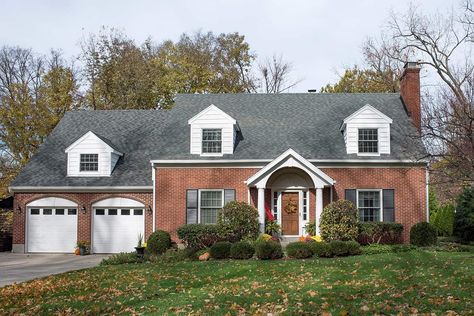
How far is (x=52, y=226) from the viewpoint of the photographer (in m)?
27.1

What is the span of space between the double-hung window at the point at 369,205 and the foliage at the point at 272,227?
3.61 m

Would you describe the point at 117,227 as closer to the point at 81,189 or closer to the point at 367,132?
the point at 81,189

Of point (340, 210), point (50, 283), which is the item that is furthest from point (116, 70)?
point (50, 283)

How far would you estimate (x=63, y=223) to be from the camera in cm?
2708

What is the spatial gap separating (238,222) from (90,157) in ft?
29.5

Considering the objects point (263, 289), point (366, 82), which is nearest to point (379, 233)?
point (263, 289)

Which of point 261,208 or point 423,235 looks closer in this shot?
point 423,235

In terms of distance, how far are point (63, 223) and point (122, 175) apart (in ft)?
11.6

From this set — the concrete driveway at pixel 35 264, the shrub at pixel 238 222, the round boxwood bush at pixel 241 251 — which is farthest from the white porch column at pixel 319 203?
the concrete driveway at pixel 35 264

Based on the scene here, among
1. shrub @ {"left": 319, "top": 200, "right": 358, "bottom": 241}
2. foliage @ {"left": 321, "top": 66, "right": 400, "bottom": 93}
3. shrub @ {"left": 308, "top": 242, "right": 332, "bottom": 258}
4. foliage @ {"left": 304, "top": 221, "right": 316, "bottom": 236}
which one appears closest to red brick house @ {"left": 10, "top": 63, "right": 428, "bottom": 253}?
foliage @ {"left": 304, "top": 221, "right": 316, "bottom": 236}

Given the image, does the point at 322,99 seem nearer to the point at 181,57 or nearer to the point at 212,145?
the point at 212,145

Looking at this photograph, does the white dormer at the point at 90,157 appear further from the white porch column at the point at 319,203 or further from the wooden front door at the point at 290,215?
the white porch column at the point at 319,203

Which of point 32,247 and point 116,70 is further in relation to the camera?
point 116,70

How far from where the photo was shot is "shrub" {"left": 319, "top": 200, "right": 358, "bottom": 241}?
22.6 metres
